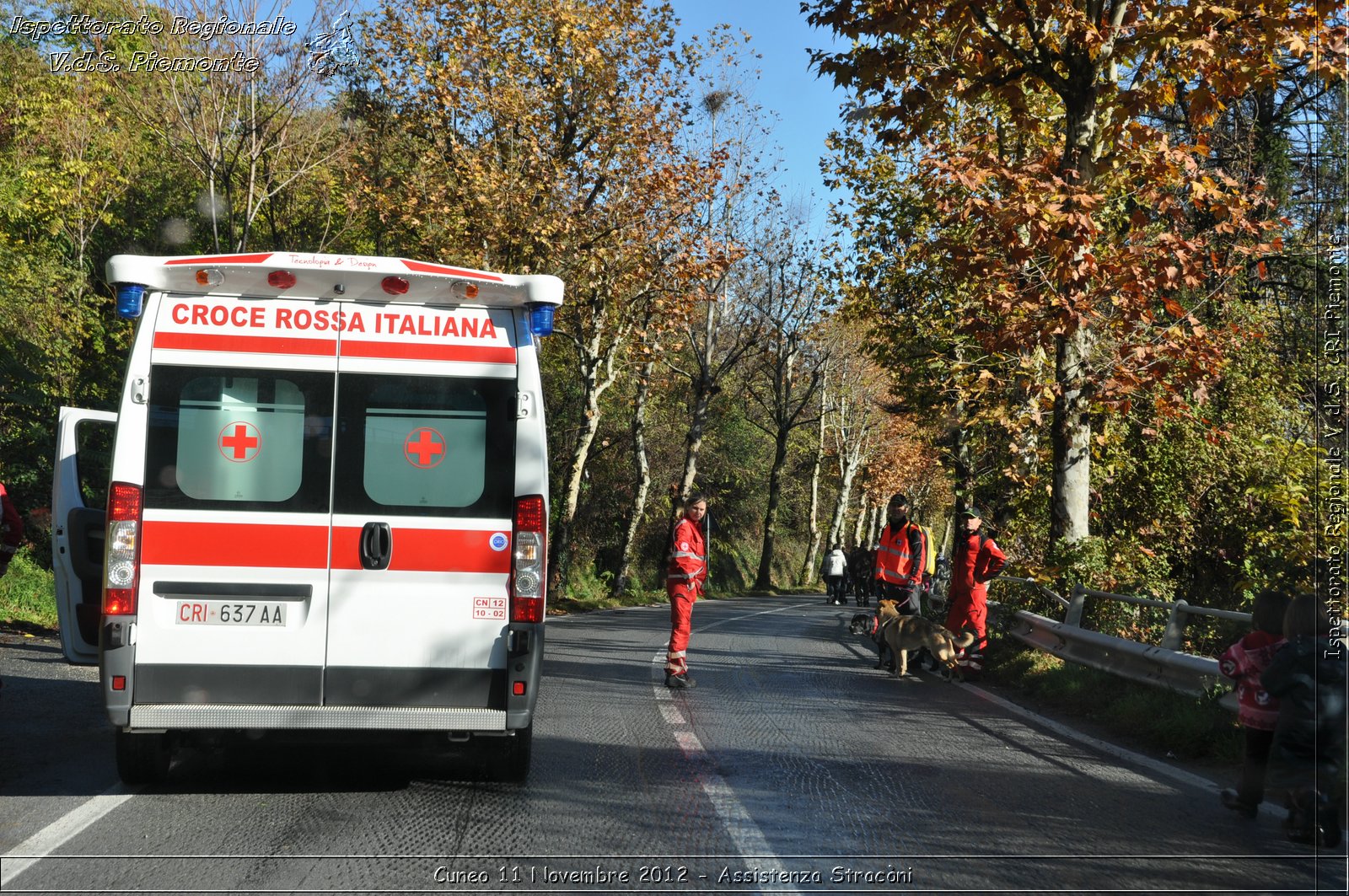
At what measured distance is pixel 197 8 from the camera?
16.7 m

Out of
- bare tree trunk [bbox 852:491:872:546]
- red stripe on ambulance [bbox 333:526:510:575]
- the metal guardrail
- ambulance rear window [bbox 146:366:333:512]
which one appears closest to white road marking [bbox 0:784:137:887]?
ambulance rear window [bbox 146:366:333:512]

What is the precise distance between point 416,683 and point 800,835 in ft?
6.63

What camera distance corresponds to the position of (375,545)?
6.12m

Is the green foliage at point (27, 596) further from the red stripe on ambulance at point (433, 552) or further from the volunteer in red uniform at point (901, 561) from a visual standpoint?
the red stripe on ambulance at point (433, 552)

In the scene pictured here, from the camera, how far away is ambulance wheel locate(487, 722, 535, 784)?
257 inches

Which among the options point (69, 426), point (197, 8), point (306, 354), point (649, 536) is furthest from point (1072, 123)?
point (649, 536)

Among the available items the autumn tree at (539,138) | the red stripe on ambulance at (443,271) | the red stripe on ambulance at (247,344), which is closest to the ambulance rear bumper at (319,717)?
the red stripe on ambulance at (247,344)

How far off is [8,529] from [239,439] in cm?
387

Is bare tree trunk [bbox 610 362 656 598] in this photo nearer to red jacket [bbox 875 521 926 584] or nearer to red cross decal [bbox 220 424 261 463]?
red jacket [bbox 875 521 926 584]

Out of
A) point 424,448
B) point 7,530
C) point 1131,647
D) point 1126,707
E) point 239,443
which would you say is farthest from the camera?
point 1131,647

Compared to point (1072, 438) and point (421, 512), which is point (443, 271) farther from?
point (1072, 438)

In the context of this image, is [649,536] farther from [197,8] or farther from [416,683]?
[416,683]

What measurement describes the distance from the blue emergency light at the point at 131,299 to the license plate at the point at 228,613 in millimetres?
1453

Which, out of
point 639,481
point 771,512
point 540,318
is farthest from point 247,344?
point 771,512
